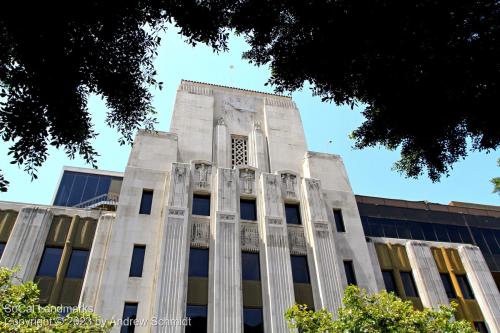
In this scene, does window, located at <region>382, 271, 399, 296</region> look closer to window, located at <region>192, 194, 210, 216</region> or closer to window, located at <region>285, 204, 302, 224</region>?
window, located at <region>285, 204, 302, 224</region>

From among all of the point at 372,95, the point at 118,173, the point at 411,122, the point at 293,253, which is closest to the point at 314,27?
the point at 372,95

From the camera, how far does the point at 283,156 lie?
28172 mm

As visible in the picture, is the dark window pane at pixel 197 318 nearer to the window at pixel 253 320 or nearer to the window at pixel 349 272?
the window at pixel 253 320

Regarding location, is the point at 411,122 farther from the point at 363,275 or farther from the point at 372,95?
the point at 363,275

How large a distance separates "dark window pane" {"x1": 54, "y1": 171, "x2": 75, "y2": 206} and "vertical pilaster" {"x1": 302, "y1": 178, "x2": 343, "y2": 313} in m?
25.6

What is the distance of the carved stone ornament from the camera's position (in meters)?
23.9

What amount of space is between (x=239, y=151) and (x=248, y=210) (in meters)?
6.59

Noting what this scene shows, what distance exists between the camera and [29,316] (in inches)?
468

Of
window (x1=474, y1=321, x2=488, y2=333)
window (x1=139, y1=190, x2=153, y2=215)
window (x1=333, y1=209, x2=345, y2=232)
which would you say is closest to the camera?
window (x1=139, y1=190, x2=153, y2=215)

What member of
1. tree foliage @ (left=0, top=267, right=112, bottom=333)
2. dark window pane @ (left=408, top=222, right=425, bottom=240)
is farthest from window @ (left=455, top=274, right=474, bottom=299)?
tree foliage @ (left=0, top=267, right=112, bottom=333)

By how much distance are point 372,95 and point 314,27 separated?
215 cm

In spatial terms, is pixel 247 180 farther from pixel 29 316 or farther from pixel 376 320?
pixel 29 316

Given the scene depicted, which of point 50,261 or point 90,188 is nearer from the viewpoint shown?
point 50,261

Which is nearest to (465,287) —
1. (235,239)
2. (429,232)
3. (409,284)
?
(409,284)
